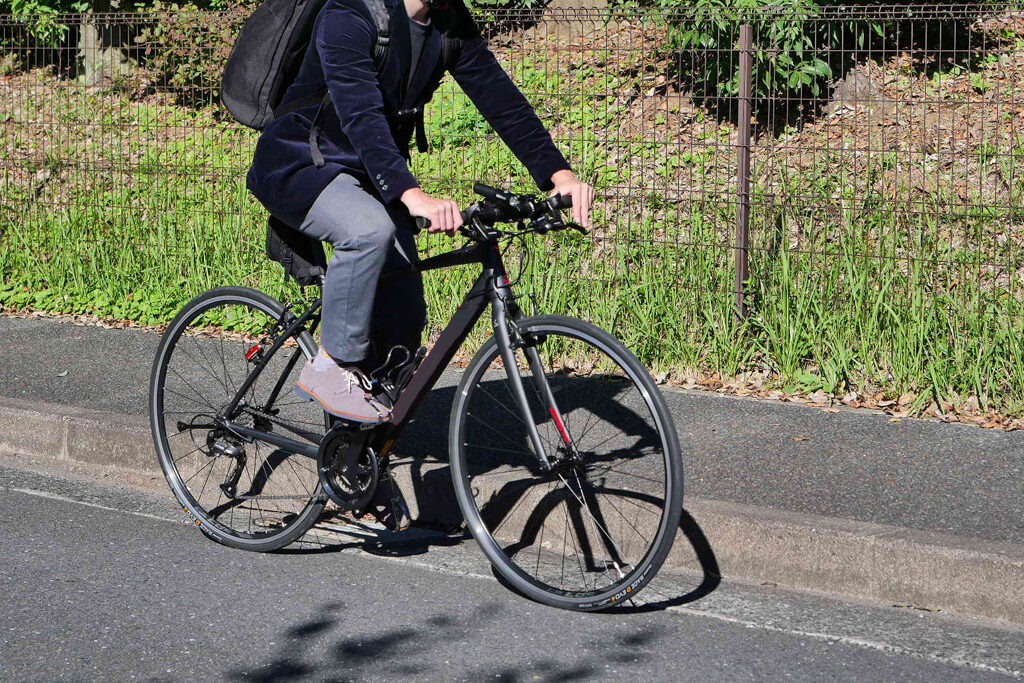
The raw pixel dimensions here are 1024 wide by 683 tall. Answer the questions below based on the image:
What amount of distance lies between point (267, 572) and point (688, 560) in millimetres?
1449

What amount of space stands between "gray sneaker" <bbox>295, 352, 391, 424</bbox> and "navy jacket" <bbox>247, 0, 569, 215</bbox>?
0.54 metres

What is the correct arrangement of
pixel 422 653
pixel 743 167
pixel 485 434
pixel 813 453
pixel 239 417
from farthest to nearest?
pixel 743 167 → pixel 813 453 → pixel 239 417 → pixel 485 434 → pixel 422 653

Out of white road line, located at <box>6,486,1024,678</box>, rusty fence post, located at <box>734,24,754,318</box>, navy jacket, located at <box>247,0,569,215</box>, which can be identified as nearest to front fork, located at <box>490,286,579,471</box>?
navy jacket, located at <box>247,0,569,215</box>

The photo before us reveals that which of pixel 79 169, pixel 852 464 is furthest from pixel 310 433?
pixel 79 169

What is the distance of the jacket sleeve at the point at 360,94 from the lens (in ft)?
13.0

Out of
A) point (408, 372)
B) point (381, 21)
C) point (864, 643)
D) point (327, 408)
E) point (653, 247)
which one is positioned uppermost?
point (381, 21)

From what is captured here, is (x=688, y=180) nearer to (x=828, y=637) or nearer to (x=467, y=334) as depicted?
(x=467, y=334)

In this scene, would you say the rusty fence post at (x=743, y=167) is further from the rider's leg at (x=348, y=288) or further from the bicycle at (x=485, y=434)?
the rider's leg at (x=348, y=288)

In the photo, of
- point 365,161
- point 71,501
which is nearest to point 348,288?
point 365,161

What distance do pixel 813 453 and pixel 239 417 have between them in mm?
2352

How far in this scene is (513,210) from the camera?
395 centimetres

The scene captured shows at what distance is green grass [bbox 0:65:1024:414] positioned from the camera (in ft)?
21.5

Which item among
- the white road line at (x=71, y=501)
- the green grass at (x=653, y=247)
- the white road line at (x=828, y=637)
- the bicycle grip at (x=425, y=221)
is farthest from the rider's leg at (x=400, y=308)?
the green grass at (x=653, y=247)

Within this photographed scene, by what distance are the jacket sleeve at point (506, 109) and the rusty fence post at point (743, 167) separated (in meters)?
2.81
